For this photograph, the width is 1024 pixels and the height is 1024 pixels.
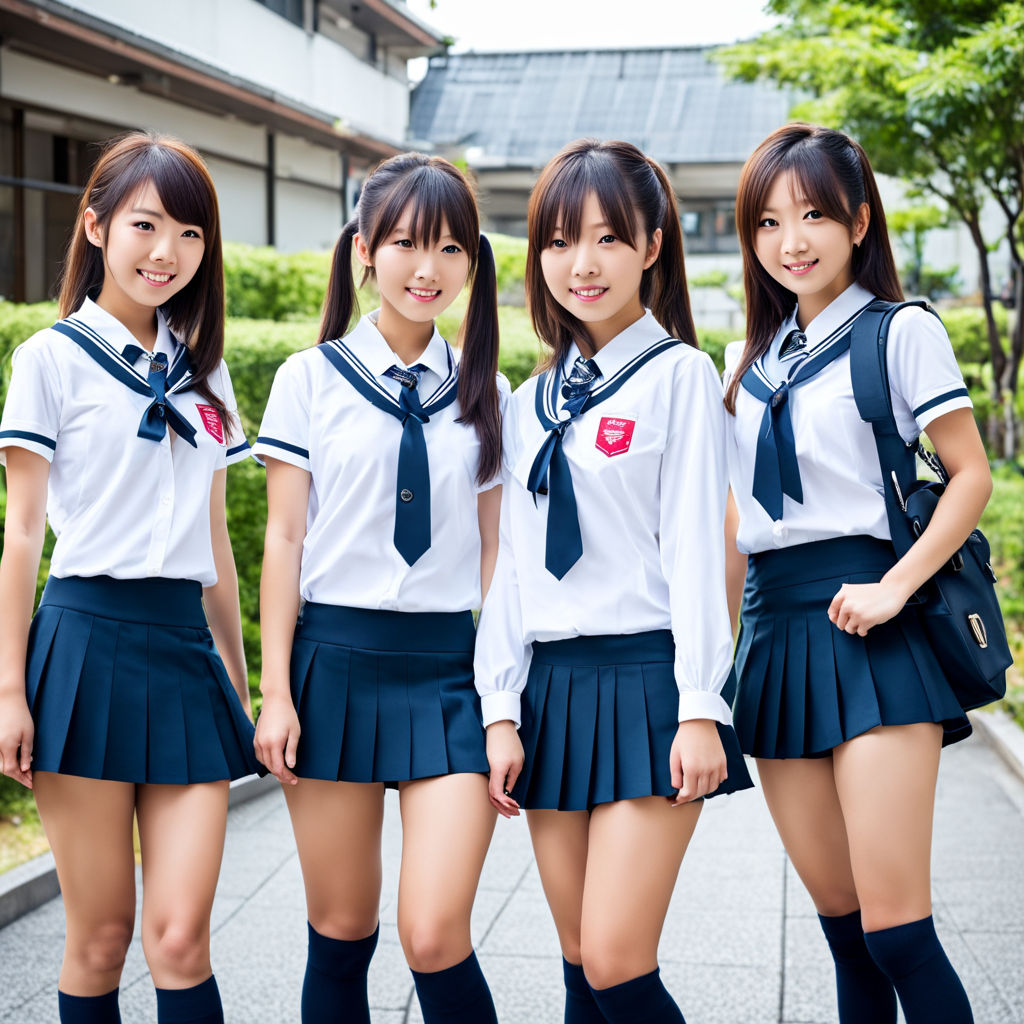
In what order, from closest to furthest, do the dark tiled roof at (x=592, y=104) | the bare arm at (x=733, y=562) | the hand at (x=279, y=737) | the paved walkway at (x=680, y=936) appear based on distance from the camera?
1. the hand at (x=279, y=737)
2. the bare arm at (x=733, y=562)
3. the paved walkway at (x=680, y=936)
4. the dark tiled roof at (x=592, y=104)

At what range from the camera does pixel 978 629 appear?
2.53 m

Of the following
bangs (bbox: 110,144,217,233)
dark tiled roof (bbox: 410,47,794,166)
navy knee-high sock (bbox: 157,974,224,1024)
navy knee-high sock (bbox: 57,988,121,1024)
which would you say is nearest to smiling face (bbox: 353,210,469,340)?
bangs (bbox: 110,144,217,233)

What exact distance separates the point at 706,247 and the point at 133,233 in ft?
67.1

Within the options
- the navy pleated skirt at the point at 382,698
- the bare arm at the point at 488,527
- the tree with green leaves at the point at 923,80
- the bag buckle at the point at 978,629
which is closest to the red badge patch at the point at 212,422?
→ the navy pleated skirt at the point at 382,698

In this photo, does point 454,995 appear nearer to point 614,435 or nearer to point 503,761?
point 503,761

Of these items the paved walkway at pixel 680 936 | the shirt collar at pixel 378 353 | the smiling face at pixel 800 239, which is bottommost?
the paved walkway at pixel 680 936

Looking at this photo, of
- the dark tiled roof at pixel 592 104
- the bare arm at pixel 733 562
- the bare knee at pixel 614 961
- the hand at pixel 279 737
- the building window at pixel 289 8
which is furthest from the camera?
the dark tiled roof at pixel 592 104

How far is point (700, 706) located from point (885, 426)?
718 mm

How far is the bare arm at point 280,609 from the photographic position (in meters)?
2.57

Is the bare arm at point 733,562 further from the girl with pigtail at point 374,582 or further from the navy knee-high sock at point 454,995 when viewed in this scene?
the navy knee-high sock at point 454,995

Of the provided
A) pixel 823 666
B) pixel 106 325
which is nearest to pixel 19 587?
Result: pixel 106 325

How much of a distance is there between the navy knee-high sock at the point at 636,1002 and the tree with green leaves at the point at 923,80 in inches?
329

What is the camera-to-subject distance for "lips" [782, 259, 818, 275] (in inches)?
105

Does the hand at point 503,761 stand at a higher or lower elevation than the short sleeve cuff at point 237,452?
lower
